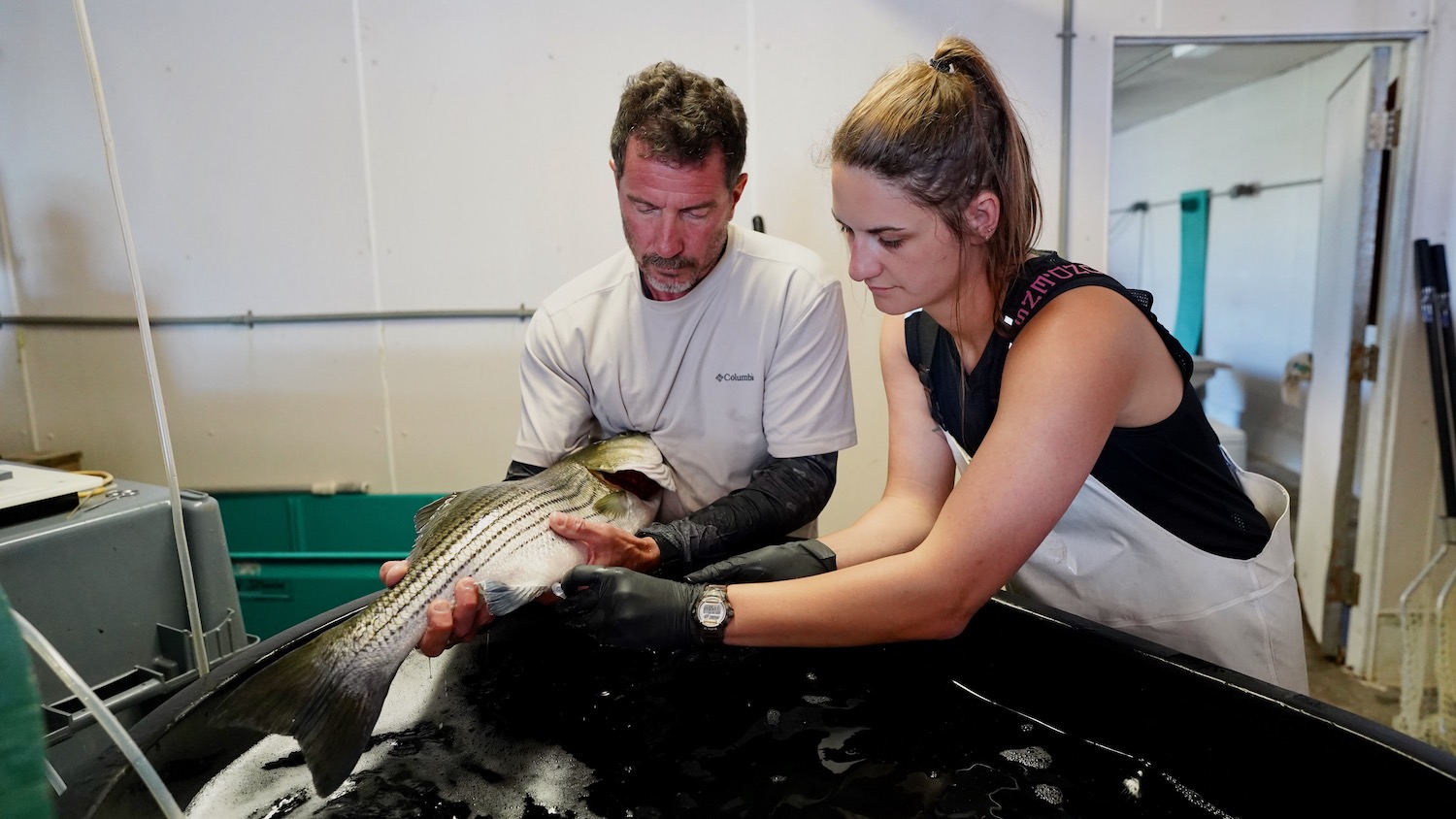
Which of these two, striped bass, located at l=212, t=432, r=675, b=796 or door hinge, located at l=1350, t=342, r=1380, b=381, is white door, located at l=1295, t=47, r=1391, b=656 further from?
striped bass, located at l=212, t=432, r=675, b=796

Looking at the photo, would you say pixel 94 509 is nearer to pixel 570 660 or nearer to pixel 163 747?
pixel 163 747

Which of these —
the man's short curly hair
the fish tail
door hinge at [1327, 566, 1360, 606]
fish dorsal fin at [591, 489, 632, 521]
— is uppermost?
the man's short curly hair

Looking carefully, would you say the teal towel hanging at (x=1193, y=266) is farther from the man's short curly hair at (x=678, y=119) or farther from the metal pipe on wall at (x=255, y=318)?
the man's short curly hair at (x=678, y=119)

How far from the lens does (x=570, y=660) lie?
1.49 metres

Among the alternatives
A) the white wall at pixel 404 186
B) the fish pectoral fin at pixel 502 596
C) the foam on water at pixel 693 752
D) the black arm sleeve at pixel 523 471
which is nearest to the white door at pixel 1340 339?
the white wall at pixel 404 186

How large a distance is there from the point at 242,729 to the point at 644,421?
0.95 m

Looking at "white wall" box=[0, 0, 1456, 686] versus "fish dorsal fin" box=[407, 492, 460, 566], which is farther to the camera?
"white wall" box=[0, 0, 1456, 686]

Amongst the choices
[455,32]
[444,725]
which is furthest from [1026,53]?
[444,725]

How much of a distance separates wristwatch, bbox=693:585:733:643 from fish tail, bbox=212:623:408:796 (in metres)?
0.44

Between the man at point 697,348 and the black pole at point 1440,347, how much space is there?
2.04 m

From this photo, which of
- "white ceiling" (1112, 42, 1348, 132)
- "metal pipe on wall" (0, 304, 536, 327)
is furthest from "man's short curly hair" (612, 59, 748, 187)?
"white ceiling" (1112, 42, 1348, 132)

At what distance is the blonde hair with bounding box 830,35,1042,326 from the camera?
1.23m

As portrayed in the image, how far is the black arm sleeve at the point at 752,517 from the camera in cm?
161

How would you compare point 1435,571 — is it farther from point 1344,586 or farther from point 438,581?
point 438,581
